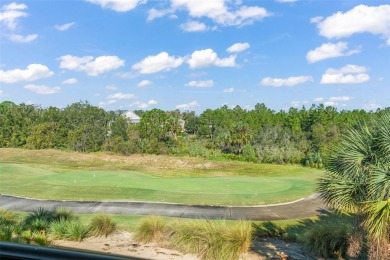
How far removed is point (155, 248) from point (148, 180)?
14128 mm

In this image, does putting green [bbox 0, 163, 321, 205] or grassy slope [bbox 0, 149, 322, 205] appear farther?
grassy slope [bbox 0, 149, 322, 205]

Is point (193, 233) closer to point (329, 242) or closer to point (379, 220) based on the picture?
point (329, 242)

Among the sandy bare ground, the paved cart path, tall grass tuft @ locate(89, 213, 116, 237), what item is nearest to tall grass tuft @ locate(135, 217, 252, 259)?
the sandy bare ground

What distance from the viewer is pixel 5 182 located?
2272cm

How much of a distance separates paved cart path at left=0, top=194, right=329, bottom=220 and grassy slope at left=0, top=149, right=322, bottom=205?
3.28 feet

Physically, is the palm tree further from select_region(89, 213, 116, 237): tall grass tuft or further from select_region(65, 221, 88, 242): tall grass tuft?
select_region(65, 221, 88, 242): tall grass tuft

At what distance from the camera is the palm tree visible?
641cm

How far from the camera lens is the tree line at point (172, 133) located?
41.6 metres

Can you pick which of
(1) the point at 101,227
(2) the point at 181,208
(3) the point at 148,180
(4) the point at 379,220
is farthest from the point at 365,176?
(3) the point at 148,180

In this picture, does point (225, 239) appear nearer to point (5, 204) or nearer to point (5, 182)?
point (5, 204)

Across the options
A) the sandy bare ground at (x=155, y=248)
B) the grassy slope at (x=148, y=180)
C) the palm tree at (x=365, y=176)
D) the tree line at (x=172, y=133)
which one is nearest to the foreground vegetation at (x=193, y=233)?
the sandy bare ground at (x=155, y=248)

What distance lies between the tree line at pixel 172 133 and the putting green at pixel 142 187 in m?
14.9

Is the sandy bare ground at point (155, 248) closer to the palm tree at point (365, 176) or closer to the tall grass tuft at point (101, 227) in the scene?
the tall grass tuft at point (101, 227)

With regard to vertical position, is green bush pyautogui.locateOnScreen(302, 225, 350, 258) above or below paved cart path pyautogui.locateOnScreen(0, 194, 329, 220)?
above
